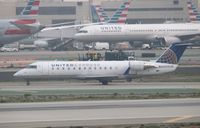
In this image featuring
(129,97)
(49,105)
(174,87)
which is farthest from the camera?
(174,87)

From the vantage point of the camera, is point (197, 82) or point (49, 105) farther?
point (197, 82)

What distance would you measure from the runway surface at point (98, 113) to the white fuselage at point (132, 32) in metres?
90.5

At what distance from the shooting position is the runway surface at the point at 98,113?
3403 centimetres

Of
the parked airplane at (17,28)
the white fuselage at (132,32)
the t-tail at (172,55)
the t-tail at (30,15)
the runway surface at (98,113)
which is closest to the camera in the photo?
the runway surface at (98,113)

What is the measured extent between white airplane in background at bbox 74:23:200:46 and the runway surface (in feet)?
297

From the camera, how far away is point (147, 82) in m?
63.2

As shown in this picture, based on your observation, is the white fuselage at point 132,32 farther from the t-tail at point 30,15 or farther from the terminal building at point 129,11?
the terminal building at point 129,11

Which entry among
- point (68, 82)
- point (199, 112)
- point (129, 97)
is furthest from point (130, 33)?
point (199, 112)

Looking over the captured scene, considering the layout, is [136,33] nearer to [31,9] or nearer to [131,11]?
[31,9]

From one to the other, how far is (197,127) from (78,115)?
7371 millimetres

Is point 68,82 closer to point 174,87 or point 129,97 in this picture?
point 174,87

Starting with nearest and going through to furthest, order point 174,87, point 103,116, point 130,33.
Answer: point 103,116 < point 174,87 < point 130,33

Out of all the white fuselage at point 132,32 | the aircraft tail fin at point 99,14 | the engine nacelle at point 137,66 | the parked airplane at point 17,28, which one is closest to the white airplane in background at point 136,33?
the white fuselage at point 132,32

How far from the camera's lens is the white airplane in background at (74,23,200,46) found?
13412 cm
